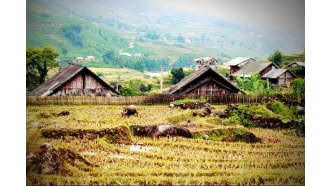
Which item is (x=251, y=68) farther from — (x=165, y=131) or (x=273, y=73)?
(x=165, y=131)

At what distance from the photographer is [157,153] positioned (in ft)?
51.2

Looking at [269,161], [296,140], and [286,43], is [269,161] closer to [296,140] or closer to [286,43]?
[296,140]

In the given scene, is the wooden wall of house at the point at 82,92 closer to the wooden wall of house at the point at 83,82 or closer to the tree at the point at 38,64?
the wooden wall of house at the point at 83,82

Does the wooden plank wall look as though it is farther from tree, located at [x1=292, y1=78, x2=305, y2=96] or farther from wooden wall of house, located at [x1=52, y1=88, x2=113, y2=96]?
tree, located at [x1=292, y1=78, x2=305, y2=96]

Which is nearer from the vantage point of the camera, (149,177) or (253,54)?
(149,177)

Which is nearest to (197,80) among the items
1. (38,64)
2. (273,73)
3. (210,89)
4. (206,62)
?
(210,89)

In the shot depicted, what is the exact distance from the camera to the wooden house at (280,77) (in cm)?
1686

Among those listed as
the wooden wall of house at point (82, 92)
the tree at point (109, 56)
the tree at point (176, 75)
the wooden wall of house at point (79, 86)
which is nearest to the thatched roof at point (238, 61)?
the tree at point (176, 75)

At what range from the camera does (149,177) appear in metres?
15.3

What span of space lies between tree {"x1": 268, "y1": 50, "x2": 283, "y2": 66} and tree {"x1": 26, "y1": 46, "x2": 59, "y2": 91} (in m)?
5.51

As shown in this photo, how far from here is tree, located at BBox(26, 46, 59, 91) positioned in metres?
16.0

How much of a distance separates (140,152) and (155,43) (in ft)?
9.34

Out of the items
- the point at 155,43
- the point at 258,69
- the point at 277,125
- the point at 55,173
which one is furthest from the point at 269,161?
the point at 55,173

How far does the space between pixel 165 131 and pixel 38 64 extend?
3.59 m
